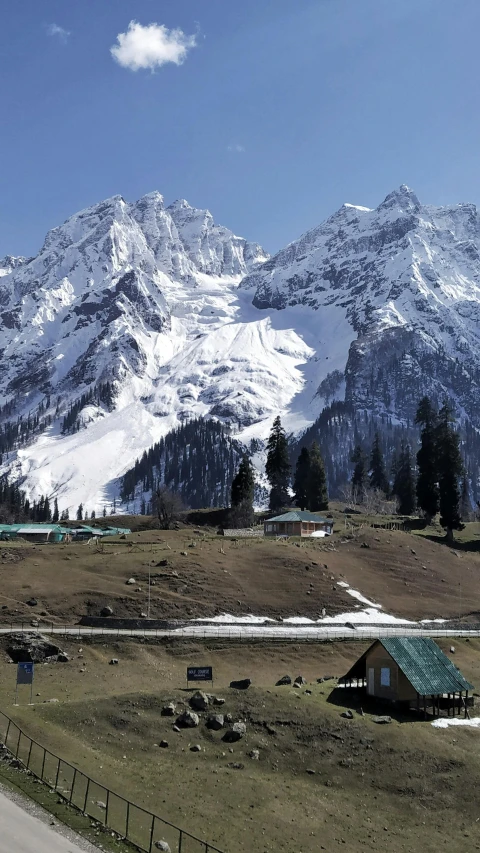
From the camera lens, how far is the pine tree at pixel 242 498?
128375mm

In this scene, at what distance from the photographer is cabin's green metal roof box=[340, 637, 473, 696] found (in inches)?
1994

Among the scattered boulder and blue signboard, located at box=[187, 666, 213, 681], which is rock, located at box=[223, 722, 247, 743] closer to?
blue signboard, located at box=[187, 666, 213, 681]

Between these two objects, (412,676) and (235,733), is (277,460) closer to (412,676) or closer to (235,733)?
(412,676)

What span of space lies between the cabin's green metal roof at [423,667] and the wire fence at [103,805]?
2332 centimetres

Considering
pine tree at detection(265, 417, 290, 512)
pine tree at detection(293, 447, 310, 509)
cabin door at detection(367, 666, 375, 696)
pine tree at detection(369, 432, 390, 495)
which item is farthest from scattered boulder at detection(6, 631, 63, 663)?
pine tree at detection(369, 432, 390, 495)

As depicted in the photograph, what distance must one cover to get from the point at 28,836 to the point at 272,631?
4278cm

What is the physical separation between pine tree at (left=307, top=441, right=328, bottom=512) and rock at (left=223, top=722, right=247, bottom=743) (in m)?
96.4

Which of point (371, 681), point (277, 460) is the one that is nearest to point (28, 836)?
point (371, 681)

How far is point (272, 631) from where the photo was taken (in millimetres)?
69375

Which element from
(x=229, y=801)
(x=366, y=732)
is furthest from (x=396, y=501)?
(x=229, y=801)

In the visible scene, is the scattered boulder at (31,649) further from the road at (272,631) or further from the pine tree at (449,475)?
the pine tree at (449,475)

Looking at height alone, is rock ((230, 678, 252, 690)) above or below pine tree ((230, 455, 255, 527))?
below

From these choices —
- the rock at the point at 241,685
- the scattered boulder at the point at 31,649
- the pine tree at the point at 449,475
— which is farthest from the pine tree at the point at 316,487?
the rock at the point at 241,685

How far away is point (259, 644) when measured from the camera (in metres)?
65.4
